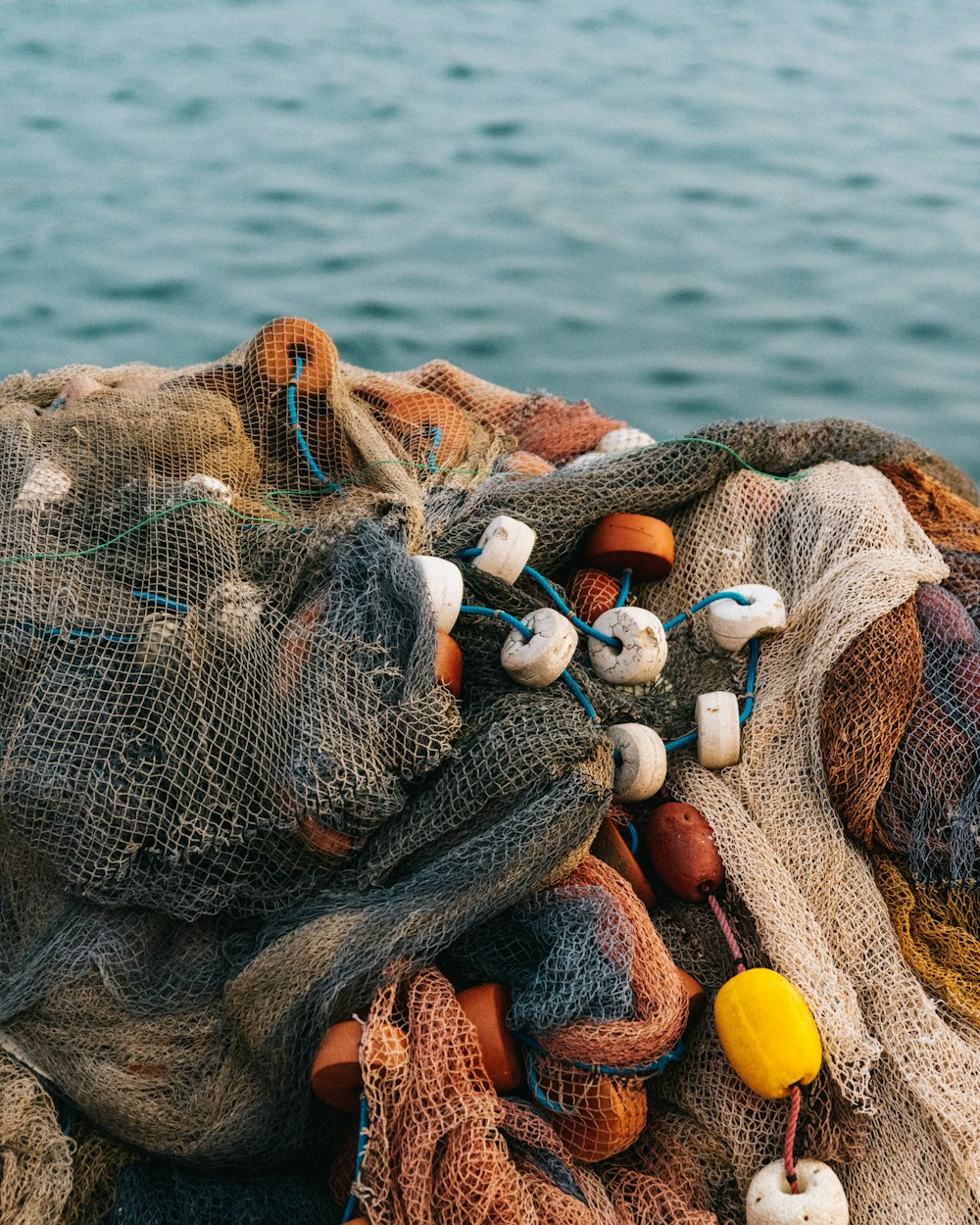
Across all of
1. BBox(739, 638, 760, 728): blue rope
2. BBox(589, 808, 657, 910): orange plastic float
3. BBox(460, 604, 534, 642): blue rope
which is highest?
BBox(460, 604, 534, 642): blue rope

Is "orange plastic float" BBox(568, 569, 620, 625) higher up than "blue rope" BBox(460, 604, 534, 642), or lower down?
lower down

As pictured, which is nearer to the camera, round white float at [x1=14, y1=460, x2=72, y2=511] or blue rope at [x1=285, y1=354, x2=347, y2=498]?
round white float at [x1=14, y1=460, x2=72, y2=511]

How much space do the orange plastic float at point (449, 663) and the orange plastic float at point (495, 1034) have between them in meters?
0.64

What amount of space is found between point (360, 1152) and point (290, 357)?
2.04 meters

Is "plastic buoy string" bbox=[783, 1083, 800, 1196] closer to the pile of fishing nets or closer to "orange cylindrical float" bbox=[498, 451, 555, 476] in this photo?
the pile of fishing nets

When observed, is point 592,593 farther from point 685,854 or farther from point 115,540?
point 115,540

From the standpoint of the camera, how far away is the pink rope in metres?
2.76

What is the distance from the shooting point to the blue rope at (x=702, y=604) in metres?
3.19

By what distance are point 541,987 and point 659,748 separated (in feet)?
2.14

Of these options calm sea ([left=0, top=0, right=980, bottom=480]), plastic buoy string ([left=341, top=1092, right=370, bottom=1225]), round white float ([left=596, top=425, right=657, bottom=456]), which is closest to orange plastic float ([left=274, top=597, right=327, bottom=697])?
plastic buoy string ([left=341, top=1092, right=370, bottom=1225])

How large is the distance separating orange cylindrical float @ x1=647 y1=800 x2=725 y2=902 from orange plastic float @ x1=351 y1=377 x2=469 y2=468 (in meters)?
1.36

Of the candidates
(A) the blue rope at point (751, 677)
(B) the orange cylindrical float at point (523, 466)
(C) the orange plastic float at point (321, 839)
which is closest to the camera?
(C) the orange plastic float at point (321, 839)

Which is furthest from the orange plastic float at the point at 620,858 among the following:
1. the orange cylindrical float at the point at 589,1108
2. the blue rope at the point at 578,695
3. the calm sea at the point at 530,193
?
the calm sea at the point at 530,193

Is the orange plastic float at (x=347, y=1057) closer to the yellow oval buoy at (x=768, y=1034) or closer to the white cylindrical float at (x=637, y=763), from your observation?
the yellow oval buoy at (x=768, y=1034)
